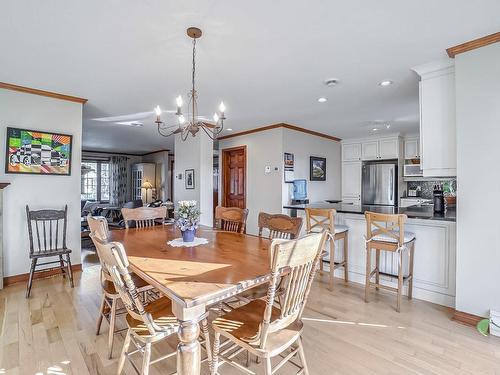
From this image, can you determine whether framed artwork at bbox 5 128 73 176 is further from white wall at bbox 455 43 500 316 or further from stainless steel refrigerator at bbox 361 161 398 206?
stainless steel refrigerator at bbox 361 161 398 206

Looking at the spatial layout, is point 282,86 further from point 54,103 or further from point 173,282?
point 54,103

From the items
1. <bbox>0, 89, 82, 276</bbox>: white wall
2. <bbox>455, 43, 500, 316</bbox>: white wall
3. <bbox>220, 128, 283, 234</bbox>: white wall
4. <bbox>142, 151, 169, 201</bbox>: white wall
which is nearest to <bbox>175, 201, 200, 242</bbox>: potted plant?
<bbox>455, 43, 500, 316</bbox>: white wall

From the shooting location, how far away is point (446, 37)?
214cm

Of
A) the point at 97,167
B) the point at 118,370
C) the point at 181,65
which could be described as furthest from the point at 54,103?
the point at 97,167

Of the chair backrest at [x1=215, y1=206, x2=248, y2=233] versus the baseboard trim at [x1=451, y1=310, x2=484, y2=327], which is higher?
the chair backrest at [x1=215, y1=206, x2=248, y2=233]

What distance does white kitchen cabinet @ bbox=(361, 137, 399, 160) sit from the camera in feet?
18.9

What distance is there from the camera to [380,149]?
600 cm

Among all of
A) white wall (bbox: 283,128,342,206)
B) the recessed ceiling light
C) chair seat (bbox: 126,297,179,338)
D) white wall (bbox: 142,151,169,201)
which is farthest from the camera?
white wall (bbox: 142,151,169,201)

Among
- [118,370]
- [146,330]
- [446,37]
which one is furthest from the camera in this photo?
[446,37]

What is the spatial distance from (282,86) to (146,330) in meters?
2.82

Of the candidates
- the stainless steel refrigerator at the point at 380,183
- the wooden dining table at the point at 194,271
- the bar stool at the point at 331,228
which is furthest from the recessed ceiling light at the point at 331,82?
the stainless steel refrigerator at the point at 380,183

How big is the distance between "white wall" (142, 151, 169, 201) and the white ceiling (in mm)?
4855

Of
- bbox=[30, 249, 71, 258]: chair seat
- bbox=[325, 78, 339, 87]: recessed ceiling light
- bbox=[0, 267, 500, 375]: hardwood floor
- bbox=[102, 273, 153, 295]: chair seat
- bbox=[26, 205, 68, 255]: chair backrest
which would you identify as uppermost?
bbox=[325, 78, 339, 87]: recessed ceiling light

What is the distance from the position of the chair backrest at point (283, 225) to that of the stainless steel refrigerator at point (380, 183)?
4.53 m
